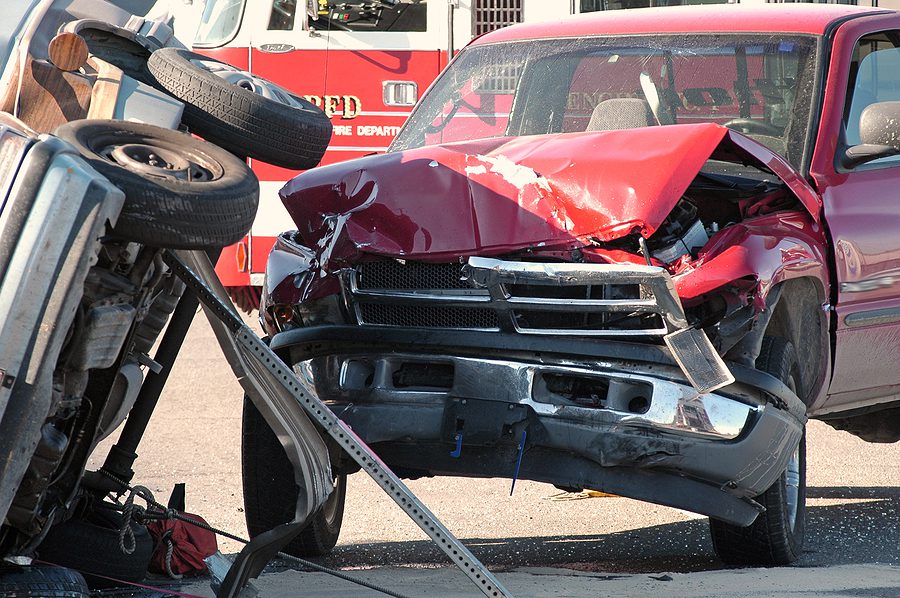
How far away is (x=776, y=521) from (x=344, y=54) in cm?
656

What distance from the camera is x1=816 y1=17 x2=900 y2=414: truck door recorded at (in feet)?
17.9

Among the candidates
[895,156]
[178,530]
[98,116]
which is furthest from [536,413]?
[895,156]

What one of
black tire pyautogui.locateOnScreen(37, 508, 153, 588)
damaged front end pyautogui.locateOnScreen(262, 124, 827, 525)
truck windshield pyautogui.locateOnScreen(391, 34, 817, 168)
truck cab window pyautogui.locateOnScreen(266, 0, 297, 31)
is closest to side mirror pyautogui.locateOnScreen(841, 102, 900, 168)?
truck windshield pyautogui.locateOnScreen(391, 34, 817, 168)

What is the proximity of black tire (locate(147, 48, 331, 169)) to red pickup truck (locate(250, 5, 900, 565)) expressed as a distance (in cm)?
80

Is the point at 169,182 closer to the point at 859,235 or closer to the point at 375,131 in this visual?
the point at 859,235

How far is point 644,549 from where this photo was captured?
586 centimetres

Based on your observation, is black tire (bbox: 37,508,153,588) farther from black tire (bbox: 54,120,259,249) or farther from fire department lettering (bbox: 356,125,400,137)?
fire department lettering (bbox: 356,125,400,137)

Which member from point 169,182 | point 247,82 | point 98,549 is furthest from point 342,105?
point 169,182

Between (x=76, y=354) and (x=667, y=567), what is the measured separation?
2989mm

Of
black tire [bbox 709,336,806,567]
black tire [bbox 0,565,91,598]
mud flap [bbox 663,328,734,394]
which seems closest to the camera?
black tire [bbox 0,565,91,598]

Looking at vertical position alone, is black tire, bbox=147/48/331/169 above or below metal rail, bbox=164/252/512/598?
above

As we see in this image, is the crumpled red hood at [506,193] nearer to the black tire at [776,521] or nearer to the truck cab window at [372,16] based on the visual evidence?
the black tire at [776,521]

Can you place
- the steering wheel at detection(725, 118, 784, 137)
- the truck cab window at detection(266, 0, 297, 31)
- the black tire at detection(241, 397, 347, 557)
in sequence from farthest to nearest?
the truck cab window at detection(266, 0, 297, 31) → the steering wheel at detection(725, 118, 784, 137) → the black tire at detection(241, 397, 347, 557)

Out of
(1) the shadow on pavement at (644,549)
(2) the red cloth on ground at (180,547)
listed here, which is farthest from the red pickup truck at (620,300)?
(2) the red cloth on ground at (180,547)
